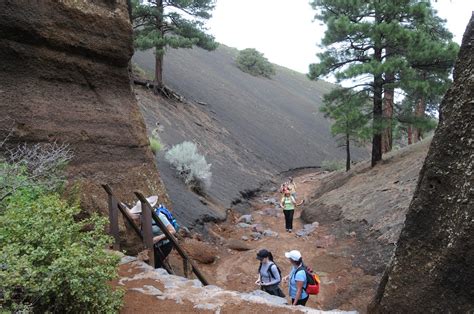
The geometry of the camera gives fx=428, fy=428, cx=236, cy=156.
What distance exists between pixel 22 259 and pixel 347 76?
45.1 ft

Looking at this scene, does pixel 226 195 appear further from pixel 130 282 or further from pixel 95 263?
pixel 95 263

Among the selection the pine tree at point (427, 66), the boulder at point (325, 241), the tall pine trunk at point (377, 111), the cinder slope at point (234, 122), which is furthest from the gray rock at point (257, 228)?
the pine tree at point (427, 66)

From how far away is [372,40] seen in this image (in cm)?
1580

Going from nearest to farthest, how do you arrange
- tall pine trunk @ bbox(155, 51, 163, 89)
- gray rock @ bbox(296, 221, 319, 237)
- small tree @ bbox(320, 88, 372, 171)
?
1. gray rock @ bbox(296, 221, 319, 237)
2. small tree @ bbox(320, 88, 372, 171)
3. tall pine trunk @ bbox(155, 51, 163, 89)

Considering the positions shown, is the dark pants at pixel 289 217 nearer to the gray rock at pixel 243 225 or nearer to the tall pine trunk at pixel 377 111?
the gray rock at pixel 243 225

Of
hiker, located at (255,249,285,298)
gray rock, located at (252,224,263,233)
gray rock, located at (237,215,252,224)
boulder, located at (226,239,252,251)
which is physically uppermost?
hiker, located at (255,249,285,298)

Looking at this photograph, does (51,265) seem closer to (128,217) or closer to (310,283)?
(128,217)

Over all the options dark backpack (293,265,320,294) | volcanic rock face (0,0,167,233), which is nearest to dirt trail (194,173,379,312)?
dark backpack (293,265,320,294)

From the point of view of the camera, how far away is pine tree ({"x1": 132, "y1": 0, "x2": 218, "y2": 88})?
21891mm

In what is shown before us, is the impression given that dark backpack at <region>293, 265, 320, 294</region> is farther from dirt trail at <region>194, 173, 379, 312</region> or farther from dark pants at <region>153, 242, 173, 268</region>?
dark pants at <region>153, 242, 173, 268</region>

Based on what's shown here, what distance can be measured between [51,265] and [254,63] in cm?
5703

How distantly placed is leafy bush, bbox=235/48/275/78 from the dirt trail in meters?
44.4

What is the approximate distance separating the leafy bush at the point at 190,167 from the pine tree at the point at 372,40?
5804 mm

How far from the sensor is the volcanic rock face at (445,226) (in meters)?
3.27
